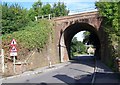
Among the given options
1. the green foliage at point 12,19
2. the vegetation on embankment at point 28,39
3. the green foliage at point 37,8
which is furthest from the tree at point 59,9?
the vegetation on embankment at point 28,39

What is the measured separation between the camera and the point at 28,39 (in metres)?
31.5

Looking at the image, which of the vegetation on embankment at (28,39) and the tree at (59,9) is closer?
the vegetation on embankment at (28,39)

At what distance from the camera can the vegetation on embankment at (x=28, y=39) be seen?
1169 inches

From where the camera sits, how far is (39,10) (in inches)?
2852

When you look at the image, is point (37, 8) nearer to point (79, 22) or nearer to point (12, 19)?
point (79, 22)

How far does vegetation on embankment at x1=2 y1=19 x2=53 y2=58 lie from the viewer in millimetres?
29688

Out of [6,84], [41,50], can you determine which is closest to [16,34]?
[41,50]

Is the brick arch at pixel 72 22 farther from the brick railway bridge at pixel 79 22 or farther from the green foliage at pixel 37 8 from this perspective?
the green foliage at pixel 37 8

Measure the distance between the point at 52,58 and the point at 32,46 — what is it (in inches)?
390

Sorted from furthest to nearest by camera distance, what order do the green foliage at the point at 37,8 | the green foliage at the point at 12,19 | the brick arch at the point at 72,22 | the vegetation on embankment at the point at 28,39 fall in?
1. the green foliage at the point at 37,8
2. the brick arch at the point at 72,22
3. the green foliage at the point at 12,19
4. the vegetation on embankment at the point at 28,39

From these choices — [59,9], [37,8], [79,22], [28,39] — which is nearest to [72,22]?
[79,22]

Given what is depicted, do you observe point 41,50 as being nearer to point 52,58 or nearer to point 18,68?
point 52,58

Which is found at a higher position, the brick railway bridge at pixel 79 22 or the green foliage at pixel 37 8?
the green foliage at pixel 37 8

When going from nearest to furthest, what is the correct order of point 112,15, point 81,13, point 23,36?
point 23,36 → point 112,15 → point 81,13
